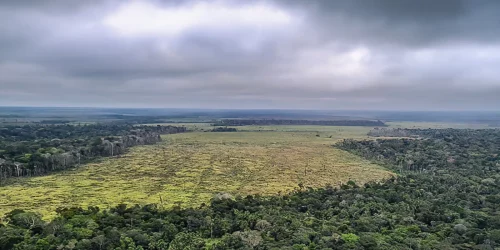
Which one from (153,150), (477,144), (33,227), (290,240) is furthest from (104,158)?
(477,144)

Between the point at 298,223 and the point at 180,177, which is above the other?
the point at 298,223

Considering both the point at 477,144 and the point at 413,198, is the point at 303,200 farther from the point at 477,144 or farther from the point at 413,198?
the point at 477,144

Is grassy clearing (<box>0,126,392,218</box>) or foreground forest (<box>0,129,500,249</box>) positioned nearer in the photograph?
foreground forest (<box>0,129,500,249</box>)

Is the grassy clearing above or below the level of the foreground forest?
below

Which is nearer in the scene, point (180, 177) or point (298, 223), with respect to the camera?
point (298, 223)

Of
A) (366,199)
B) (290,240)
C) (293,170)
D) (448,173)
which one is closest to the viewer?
(290,240)
